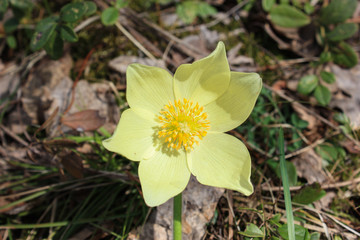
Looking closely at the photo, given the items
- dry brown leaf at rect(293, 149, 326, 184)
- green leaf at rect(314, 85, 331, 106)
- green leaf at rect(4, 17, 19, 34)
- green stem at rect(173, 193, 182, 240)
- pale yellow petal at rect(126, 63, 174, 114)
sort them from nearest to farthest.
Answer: green stem at rect(173, 193, 182, 240), pale yellow petal at rect(126, 63, 174, 114), dry brown leaf at rect(293, 149, 326, 184), green leaf at rect(314, 85, 331, 106), green leaf at rect(4, 17, 19, 34)

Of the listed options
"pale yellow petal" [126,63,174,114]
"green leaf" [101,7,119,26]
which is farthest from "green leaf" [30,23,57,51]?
"pale yellow petal" [126,63,174,114]

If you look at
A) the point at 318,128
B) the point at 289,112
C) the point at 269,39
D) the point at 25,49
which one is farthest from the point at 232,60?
the point at 25,49

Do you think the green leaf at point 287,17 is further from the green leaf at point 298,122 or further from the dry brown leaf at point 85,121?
the dry brown leaf at point 85,121

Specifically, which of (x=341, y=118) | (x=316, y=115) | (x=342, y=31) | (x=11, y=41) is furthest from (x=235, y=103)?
(x=11, y=41)

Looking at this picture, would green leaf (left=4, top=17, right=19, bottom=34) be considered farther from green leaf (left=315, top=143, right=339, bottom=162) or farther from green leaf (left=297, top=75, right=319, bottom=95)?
green leaf (left=315, top=143, right=339, bottom=162)

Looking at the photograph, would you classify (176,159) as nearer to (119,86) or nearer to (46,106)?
→ (119,86)

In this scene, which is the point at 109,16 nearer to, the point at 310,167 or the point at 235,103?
the point at 235,103
